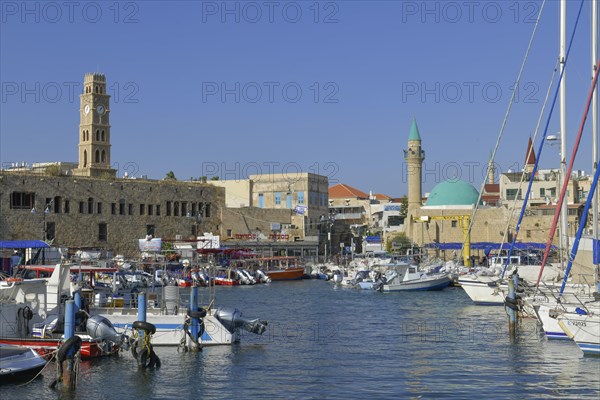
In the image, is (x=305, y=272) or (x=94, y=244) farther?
(x=305, y=272)

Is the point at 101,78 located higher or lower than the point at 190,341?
higher

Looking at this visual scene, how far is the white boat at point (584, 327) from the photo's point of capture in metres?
22.5

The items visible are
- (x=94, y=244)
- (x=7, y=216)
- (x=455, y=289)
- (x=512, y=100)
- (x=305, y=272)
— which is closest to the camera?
(x=512, y=100)

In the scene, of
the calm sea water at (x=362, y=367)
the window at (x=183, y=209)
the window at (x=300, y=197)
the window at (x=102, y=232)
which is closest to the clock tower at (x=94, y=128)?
the window at (x=183, y=209)

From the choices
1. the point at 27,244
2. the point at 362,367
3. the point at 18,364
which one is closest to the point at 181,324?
the point at 362,367

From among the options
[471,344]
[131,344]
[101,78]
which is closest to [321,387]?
[131,344]

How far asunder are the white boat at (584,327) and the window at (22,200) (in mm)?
46802

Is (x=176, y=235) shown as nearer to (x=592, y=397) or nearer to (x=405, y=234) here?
(x=405, y=234)

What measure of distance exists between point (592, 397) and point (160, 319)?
12.5 metres

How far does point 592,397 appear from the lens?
18922 mm

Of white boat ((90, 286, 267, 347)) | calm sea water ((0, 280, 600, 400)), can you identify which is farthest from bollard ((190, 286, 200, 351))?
calm sea water ((0, 280, 600, 400))

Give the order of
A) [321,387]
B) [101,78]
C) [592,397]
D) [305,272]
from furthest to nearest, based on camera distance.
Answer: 1. [101,78]
2. [305,272]
3. [321,387]
4. [592,397]

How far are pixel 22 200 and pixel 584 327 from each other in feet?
157

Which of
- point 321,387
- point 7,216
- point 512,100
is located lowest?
point 321,387
